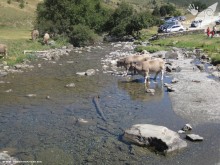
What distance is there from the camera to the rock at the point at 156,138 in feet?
49.3

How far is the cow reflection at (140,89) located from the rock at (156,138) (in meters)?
7.32

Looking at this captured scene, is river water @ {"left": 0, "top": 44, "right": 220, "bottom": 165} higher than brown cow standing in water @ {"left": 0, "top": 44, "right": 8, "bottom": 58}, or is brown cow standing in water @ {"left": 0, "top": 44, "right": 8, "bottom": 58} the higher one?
brown cow standing in water @ {"left": 0, "top": 44, "right": 8, "bottom": 58}

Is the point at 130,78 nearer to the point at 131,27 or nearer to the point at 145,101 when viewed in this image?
the point at 145,101

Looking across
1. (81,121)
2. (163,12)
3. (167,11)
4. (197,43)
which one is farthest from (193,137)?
(167,11)

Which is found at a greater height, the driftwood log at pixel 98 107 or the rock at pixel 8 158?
the driftwood log at pixel 98 107

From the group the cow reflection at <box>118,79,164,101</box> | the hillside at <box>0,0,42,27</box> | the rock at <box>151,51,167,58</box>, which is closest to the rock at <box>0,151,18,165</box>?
the cow reflection at <box>118,79,164,101</box>

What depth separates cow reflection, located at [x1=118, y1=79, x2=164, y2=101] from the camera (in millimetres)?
23672

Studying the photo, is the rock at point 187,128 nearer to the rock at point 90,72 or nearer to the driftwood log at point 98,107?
the driftwood log at point 98,107

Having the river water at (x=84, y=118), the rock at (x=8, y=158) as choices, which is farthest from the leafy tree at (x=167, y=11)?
the rock at (x=8, y=158)

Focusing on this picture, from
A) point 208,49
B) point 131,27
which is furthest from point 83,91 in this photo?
point 131,27

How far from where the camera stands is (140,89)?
25.8 metres

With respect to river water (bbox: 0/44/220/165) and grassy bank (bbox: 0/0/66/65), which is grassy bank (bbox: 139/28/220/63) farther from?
river water (bbox: 0/44/220/165)

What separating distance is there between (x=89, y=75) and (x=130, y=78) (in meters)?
3.64

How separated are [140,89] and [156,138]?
1076 cm
